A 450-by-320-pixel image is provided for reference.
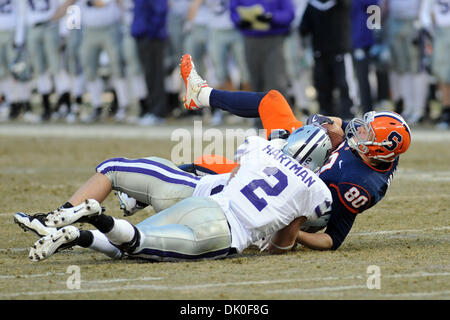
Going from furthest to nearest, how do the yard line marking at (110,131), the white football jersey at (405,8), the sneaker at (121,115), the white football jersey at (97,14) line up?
1. the sneaker at (121,115)
2. the white football jersey at (97,14)
3. the white football jersey at (405,8)
4. the yard line marking at (110,131)

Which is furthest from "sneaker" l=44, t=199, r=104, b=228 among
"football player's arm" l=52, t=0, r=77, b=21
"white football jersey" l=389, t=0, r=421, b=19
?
"football player's arm" l=52, t=0, r=77, b=21

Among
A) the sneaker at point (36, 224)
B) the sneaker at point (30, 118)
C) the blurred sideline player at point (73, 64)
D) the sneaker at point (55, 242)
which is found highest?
the sneaker at point (55, 242)

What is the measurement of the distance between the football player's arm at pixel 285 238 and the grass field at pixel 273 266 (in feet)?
0.22

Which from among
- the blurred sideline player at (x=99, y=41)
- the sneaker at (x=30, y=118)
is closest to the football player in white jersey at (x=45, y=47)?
the sneaker at (x=30, y=118)

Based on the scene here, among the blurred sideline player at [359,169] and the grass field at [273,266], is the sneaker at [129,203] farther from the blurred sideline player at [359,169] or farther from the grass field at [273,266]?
the blurred sideline player at [359,169]

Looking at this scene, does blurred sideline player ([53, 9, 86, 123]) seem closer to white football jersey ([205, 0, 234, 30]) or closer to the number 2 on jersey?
white football jersey ([205, 0, 234, 30])

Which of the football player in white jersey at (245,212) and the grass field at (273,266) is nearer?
the grass field at (273,266)

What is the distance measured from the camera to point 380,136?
6.41 metres

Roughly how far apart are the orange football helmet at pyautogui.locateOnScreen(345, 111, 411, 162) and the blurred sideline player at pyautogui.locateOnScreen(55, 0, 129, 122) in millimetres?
10289

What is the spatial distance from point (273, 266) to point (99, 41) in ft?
36.0

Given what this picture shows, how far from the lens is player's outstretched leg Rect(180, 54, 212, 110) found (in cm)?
760

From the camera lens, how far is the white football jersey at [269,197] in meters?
6.06

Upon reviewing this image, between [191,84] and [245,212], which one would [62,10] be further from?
[245,212]

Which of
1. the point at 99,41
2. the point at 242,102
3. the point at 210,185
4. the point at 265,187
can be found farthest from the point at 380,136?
the point at 99,41
